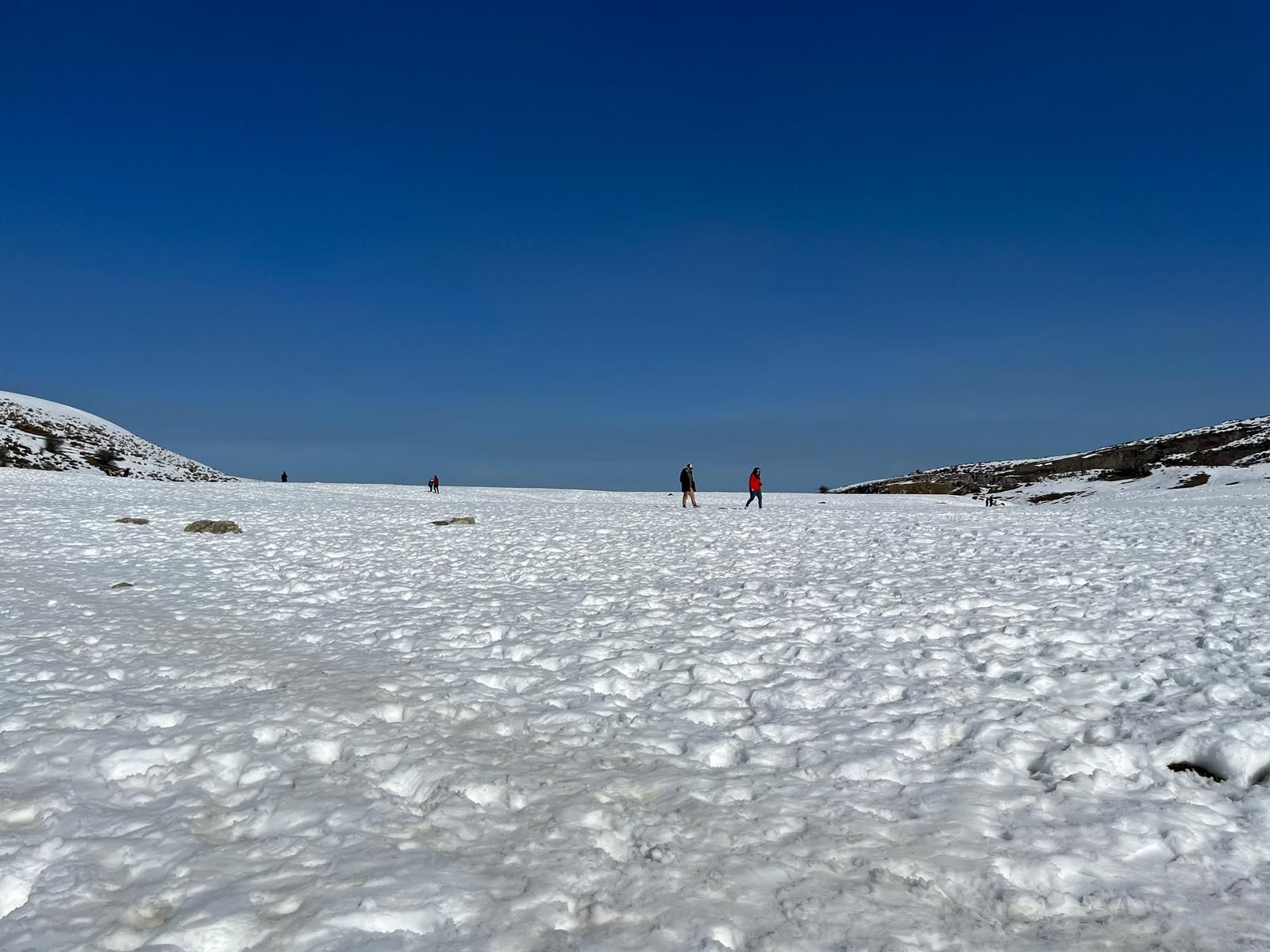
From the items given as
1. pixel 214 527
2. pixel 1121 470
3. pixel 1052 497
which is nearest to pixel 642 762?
pixel 214 527

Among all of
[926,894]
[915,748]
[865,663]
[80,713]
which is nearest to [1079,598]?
[865,663]

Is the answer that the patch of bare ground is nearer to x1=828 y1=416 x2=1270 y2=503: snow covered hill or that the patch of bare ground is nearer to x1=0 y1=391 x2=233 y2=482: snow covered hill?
x1=828 y1=416 x2=1270 y2=503: snow covered hill

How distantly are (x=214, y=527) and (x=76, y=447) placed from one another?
190 feet

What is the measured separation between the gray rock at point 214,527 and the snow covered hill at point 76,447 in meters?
44.5

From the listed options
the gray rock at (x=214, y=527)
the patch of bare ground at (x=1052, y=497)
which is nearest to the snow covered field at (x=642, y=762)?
the gray rock at (x=214, y=527)

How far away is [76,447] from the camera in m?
64.8

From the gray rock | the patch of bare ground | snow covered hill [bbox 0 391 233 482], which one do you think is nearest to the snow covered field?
the gray rock

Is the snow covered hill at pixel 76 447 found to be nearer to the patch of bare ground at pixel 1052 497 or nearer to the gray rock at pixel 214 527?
the gray rock at pixel 214 527

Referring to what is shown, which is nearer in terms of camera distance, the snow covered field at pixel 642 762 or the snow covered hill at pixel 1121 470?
the snow covered field at pixel 642 762

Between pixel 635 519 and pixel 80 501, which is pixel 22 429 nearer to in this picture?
pixel 80 501

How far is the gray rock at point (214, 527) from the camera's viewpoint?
20578mm

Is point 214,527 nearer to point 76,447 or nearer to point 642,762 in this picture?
point 642,762

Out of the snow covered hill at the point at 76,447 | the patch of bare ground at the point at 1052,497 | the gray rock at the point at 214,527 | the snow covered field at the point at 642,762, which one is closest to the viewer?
the snow covered field at the point at 642,762

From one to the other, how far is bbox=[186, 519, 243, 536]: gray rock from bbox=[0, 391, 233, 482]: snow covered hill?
146 ft
